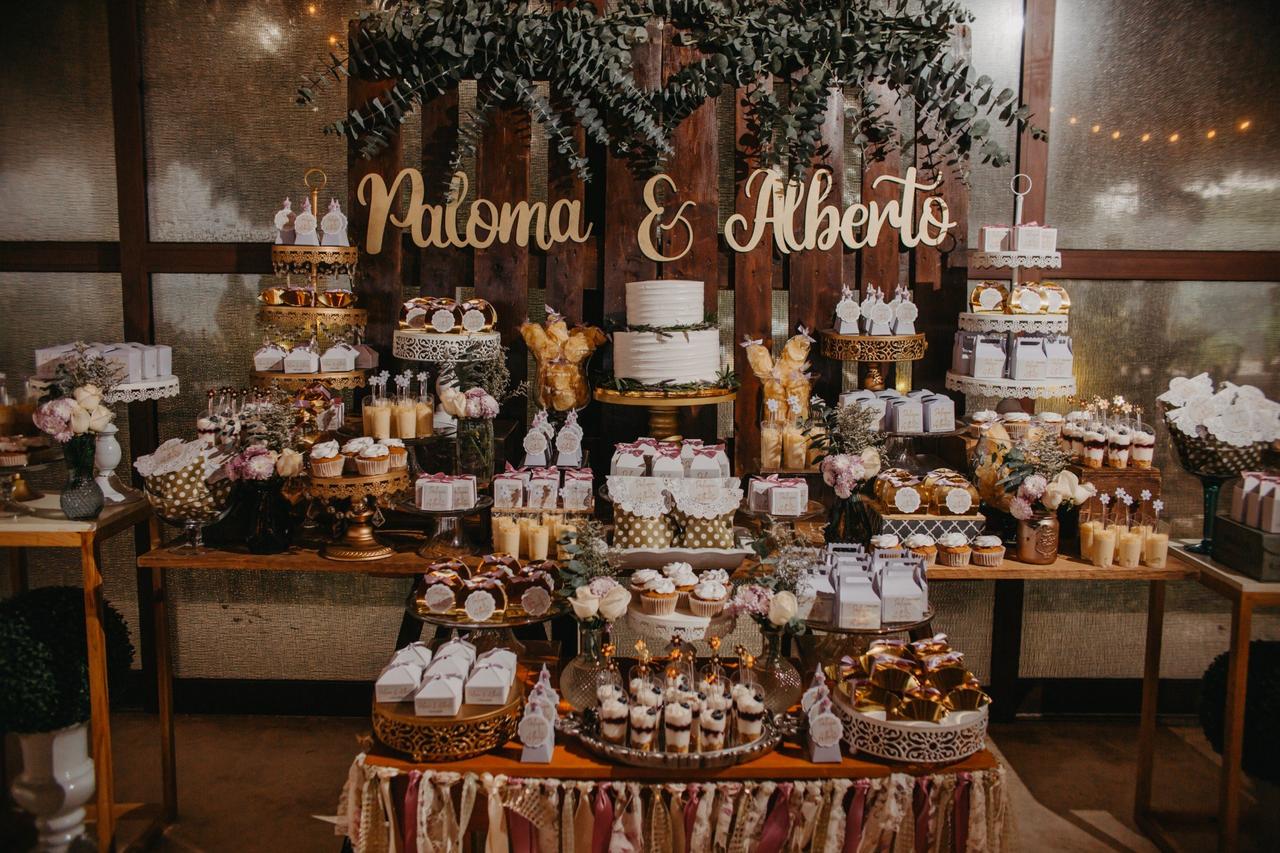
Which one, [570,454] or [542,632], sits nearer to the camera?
[570,454]

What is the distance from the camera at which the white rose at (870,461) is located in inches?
149

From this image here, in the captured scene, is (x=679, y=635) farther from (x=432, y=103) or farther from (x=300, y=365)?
(x=432, y=103)

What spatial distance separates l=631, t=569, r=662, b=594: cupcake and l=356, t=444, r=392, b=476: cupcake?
109 cm

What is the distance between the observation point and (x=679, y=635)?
3.27 m

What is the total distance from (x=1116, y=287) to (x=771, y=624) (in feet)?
8.58

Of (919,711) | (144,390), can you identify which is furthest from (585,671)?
(144,390)

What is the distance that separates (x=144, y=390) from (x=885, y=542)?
300 cm

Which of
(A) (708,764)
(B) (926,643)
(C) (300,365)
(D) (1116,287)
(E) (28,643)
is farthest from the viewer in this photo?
(D) (1116,287)

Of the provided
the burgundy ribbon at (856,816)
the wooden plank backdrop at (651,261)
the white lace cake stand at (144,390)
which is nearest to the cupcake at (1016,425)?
the wooden plank backdrop at (651,261)

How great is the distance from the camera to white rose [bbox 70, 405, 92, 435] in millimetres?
3561

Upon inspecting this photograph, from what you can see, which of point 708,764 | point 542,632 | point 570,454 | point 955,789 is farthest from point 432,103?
point 955,789

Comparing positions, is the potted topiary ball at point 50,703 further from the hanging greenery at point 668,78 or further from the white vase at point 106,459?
the hanging greenery at point 668,78

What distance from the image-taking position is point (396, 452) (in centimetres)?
383

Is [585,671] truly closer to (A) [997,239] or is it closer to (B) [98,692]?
(B) [98,692]
